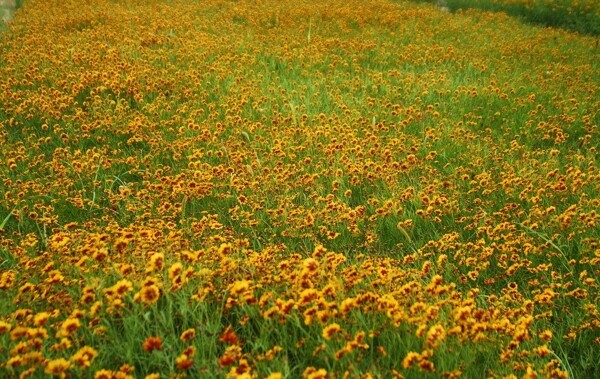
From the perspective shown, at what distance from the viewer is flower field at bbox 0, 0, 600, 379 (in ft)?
7.72

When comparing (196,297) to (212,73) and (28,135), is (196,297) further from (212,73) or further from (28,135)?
(212,73)

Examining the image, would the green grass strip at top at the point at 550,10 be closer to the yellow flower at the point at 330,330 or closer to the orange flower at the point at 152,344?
the yellow flower at the point at 330,330

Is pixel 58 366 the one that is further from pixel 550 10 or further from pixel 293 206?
pixel 550 10

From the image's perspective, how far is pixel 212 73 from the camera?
740 centimetres

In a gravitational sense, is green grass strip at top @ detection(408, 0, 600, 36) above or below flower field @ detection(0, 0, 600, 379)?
above

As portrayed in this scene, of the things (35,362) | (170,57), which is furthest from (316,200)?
(170,57)

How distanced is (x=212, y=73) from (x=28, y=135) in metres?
2.89

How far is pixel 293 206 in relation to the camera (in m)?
4.14

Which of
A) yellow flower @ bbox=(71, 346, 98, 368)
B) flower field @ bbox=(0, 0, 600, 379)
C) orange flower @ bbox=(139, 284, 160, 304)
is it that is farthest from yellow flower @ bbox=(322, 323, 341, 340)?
yellow flower @ bbox=(71, 346, 98, 368)

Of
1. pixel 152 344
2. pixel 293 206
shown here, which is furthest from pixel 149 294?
pixel 293 206

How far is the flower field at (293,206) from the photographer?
235 centimetres

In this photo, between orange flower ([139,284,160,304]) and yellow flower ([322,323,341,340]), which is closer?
yellow flower ([322,323,341,340])

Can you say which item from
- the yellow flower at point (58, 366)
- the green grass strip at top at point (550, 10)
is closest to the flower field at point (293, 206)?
the yellow flower at point (58, 366)

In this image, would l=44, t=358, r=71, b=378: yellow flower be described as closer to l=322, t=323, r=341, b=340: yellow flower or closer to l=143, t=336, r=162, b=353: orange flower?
l=143, t=336, r=162, b=353: orange flower
